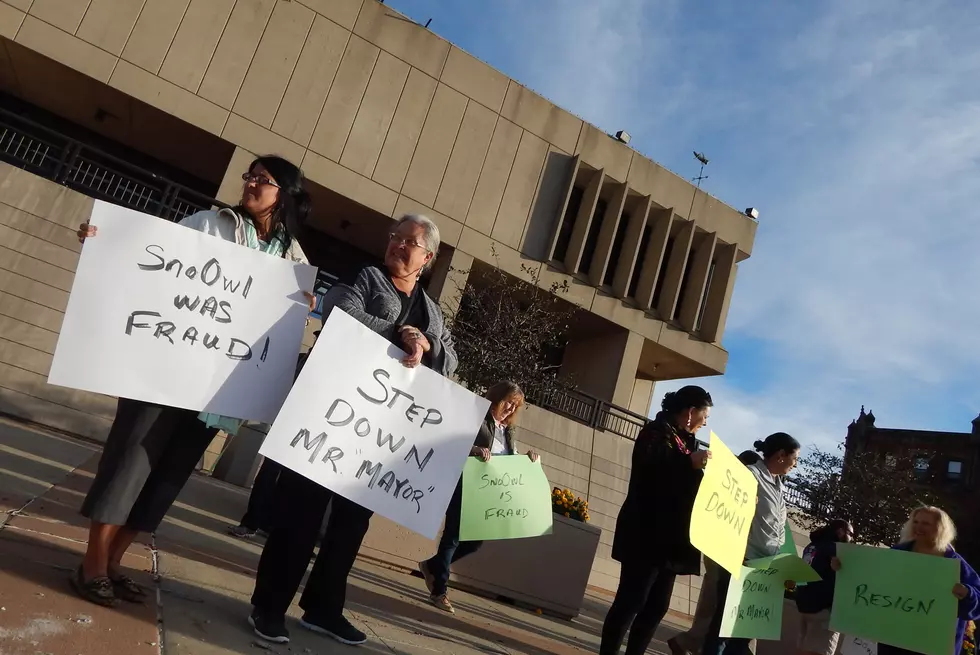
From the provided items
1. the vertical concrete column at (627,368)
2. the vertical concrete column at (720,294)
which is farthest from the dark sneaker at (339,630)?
the vertical concrete column at (720,294)

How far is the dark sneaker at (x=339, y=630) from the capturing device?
110 inches

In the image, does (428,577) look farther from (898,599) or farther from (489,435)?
(898,599)

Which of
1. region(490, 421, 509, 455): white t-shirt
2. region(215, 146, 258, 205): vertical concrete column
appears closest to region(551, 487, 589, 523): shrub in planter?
region(490, 421, 509, 455): white t-shirt

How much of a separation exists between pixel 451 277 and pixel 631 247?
646 centimetres

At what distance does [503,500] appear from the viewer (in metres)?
4.03

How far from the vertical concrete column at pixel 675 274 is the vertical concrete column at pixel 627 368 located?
57.8 inches

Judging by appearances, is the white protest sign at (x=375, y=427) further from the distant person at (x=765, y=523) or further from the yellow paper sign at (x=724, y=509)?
the distant person at (x=765, y=523)

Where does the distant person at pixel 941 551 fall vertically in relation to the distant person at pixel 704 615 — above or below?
above

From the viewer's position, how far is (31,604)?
211cm

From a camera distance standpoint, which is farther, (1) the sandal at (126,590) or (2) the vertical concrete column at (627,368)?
(2) the vertical concrete column at (627,368)

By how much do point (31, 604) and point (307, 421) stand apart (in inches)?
39.7

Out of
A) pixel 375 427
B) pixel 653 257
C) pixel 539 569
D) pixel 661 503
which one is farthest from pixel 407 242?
pixel 653 257

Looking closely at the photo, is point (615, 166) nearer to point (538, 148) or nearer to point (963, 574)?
point (538, 148)

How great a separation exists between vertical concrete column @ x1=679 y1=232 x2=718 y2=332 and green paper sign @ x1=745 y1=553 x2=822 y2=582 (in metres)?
18.3
